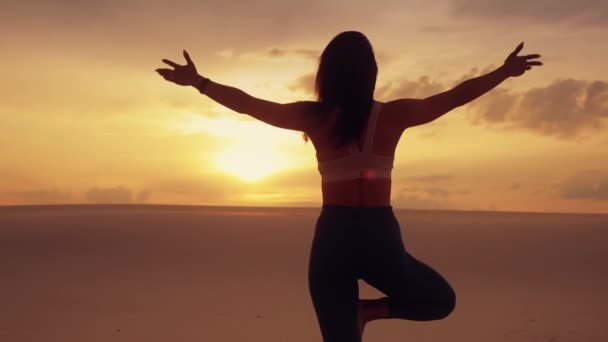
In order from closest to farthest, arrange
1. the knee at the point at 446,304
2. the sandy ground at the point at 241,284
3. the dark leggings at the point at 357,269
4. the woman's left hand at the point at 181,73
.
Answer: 1. the dark leggings at the point at 357,269
2. the knee at the point at 446,304
3. the woman's left hand at the point at 181,73
4. the sandy ground at the point at 241,284

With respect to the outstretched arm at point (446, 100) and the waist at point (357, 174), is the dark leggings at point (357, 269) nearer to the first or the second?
the waist at point (357, 174)

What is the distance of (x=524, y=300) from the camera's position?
767cm

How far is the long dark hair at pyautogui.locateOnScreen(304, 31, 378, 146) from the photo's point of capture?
101 inches

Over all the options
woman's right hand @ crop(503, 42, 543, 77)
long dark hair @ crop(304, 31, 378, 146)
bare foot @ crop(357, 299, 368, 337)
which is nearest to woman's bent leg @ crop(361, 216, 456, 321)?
bare foot @ crop(357, 299, 368, 337)

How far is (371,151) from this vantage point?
258 centimetres

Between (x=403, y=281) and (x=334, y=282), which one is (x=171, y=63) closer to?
(x=334, y=282)

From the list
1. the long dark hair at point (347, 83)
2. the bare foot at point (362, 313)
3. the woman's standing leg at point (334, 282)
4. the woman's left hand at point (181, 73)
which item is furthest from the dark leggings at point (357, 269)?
the woman's left hand at point (181, 73)

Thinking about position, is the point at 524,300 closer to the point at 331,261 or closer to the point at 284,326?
the point at 284,326

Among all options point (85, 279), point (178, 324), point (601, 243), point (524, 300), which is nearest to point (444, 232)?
point (601, 243)

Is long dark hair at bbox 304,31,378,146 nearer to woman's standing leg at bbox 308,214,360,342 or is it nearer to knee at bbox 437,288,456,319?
woman's standing leg at bbox 308,214,360,342

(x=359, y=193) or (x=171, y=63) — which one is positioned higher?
(x=171, y=63)

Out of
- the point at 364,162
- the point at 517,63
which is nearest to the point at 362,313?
the point at 364,162

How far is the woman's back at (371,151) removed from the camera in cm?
257

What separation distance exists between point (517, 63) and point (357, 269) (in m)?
1.31
